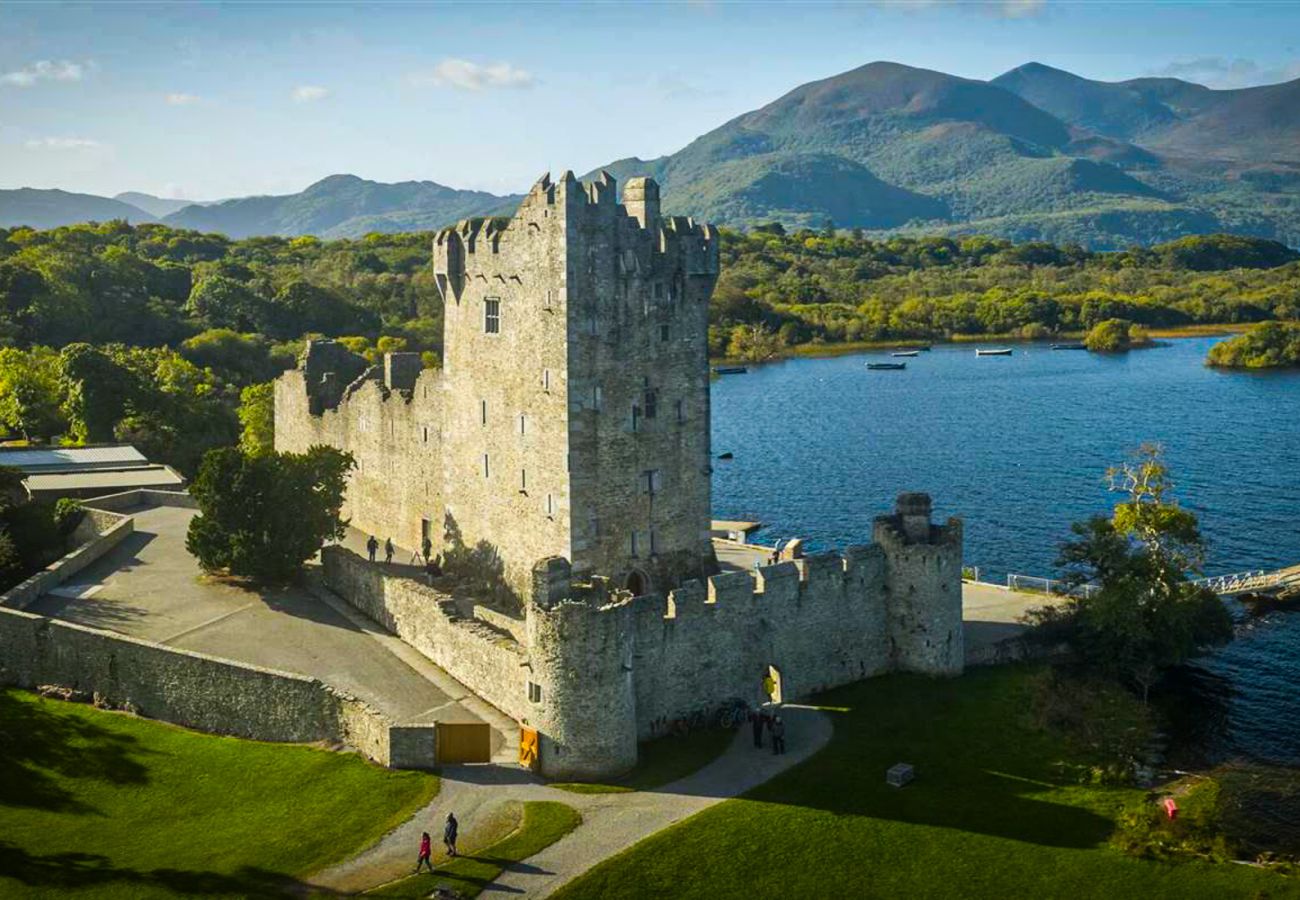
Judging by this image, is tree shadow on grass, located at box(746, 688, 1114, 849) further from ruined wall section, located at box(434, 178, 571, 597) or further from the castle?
ruined wall section, located at box(434, 178, 571, 597)

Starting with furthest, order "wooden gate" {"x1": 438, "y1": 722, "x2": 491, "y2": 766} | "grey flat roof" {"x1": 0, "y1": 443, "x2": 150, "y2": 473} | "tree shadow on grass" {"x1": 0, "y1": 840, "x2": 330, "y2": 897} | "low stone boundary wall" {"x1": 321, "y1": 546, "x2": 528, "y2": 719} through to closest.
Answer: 1. "grey flat roof" {"x1": 0, "y1": 443, "x2": 150, "y2": 473}
2. "low stone boundary wall" {"x1": 321, "y1": 546, "x2": 528, "y2": 719}
3. "wooden gate" {"x1": 438, "y1": 722, "x2": 491, "y2": 766}
4. "tree shadow on grass" {"x1": 0, "y1": 840, "x2": 330, "y2": 897}

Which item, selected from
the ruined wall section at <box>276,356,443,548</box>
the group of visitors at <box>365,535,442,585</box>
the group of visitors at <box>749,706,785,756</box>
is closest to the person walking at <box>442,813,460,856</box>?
the group of visitors at <box>749,706,785,756</box>

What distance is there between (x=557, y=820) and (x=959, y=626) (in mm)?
15982

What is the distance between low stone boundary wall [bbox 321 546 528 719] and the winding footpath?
307cm

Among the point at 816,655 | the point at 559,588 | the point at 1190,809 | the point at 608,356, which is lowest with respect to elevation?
the point at 1190,809

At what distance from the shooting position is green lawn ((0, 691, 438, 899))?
28.3 meters

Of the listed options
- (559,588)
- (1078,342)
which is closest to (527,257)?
(559,588)

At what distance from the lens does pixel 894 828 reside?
1216 inches

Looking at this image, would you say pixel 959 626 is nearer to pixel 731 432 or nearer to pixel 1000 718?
pixel 1000 718

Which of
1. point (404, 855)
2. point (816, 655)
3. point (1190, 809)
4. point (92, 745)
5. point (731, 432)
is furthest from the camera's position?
point (731, 432)

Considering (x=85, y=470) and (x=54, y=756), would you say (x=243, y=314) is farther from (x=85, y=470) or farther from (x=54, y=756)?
(x=54, y=756)

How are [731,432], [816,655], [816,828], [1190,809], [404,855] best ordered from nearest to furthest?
A: 1. [404,855]
2. [816,828]
3. [1190,809]
4. [816,655]
5. [731,432]

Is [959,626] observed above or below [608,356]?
below

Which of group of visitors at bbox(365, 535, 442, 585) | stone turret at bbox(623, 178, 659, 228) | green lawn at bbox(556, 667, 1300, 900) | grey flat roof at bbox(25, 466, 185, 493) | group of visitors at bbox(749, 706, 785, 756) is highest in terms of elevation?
stone turret at bbox(623, 178, 659, 228)
